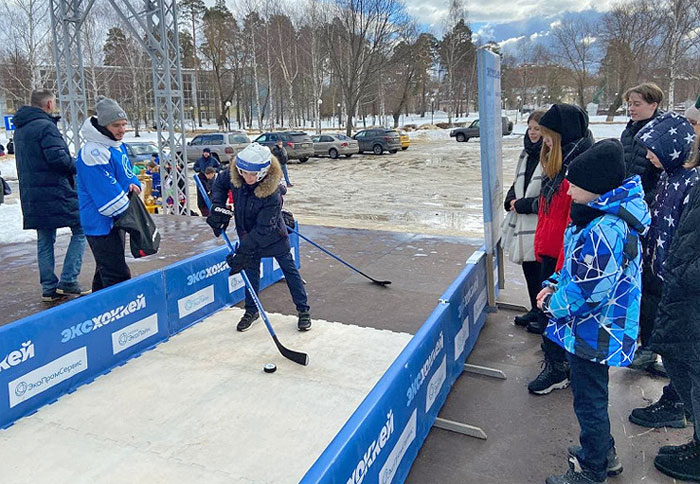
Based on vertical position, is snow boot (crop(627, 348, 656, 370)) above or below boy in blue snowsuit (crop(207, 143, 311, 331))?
below

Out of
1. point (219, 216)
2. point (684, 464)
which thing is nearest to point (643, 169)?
point (684, 464)

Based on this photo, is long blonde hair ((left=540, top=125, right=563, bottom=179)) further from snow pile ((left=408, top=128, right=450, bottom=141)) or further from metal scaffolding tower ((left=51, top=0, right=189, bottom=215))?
snow pile ((left=408, top=128, right=450, bottom=141))

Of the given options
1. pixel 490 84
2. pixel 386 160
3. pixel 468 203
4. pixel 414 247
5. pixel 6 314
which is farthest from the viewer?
pixel 386 160

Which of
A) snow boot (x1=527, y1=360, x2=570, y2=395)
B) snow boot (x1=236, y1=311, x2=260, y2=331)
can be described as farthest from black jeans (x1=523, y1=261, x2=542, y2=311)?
snow boot (x1=236, y1=311, x2=260, y2=331)

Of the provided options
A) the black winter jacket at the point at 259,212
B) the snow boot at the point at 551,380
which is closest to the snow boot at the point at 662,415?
the snow boot at the point at 551,380

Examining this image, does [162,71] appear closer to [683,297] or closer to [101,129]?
[101,129]

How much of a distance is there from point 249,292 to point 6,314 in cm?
244

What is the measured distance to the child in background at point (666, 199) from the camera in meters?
2.96

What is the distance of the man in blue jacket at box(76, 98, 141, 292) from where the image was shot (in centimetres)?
399

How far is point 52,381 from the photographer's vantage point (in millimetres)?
A: 3312

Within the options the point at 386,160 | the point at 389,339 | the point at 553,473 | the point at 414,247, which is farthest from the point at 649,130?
the point at 386,160

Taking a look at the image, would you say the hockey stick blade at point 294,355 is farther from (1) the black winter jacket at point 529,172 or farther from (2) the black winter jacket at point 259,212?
(1) the black winter jacket at point 529,172

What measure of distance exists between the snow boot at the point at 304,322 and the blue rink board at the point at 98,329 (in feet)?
3.07

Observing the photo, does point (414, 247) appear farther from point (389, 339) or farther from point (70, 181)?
point (70, 181)
